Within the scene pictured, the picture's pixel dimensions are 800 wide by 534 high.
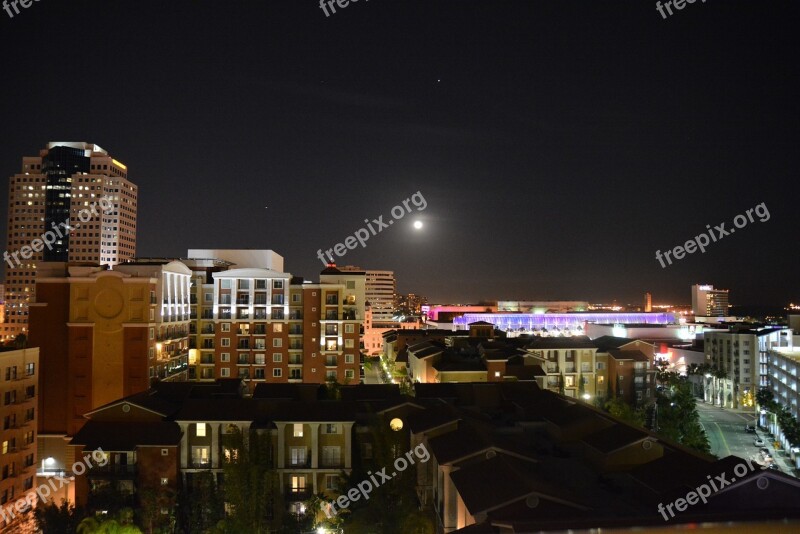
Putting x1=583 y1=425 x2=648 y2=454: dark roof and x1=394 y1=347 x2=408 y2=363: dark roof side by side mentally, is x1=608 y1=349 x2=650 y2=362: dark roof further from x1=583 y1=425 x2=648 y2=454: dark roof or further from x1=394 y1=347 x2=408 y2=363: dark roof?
x1=583 y1=425 x2=648 y2=454: dark roof

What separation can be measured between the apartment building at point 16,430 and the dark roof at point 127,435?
3.02 meters

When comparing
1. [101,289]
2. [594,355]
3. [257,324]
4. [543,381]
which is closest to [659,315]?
[594,355]

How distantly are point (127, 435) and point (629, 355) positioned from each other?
82.3ft

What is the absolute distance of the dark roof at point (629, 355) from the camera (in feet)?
99.2

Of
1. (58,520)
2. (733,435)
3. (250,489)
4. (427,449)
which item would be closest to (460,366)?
(427,449)

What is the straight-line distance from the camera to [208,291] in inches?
1046

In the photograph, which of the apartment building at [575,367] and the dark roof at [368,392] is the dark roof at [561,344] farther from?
the dark roof at [368,392]

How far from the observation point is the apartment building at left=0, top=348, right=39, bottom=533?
15328 mm

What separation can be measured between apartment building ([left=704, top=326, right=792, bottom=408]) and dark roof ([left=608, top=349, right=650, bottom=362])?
Result: 370 inches

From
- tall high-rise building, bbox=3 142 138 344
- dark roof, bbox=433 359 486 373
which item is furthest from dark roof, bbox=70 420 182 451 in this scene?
tall high-rise building, bbox=3 142 138 344

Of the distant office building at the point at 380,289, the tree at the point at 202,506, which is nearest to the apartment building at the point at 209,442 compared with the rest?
the tree at the point at 202,506

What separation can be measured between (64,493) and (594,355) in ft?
80.6

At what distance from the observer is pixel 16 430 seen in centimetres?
1602

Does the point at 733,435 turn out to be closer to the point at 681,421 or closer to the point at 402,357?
the point at 681,421
